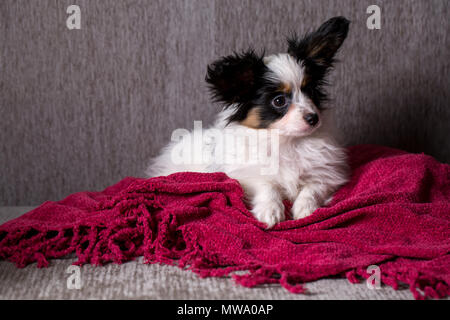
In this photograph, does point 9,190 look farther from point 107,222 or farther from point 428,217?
point 428,217

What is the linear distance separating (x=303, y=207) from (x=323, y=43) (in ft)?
2.40

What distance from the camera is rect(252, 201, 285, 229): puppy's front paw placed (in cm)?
164

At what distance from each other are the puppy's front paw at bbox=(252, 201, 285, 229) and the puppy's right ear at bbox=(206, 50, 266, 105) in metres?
0.47

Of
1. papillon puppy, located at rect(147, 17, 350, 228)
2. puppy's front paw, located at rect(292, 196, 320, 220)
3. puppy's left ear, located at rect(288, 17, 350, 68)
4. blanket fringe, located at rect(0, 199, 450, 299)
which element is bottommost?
blanket fringe, located at rect(0, 199, 450, 299)

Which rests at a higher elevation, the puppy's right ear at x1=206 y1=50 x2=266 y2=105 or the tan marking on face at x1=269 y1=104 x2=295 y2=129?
the puppy's right ear at x1=206 y1=50 x2=266 y2=105

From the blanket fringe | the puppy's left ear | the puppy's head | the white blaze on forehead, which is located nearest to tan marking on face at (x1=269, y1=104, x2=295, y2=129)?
the puppy's head

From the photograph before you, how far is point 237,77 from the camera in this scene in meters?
1.86

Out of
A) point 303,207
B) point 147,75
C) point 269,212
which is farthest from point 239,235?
point 147,75

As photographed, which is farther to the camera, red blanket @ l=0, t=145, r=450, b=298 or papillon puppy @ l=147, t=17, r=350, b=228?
papillon puppy @ l=147, t=17, r=350, b=228

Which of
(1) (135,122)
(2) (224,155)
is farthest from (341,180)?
(1) (135,122)

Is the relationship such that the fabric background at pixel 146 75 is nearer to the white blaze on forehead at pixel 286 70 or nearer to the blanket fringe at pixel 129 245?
the white blaze on forehead at pixel 286 70

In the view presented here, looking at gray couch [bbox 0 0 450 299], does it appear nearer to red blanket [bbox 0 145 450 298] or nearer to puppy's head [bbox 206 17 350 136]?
puppy's head [bbox 206 17 350 136]

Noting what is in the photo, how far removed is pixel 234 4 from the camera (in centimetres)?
253

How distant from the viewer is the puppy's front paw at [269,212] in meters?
1.64
